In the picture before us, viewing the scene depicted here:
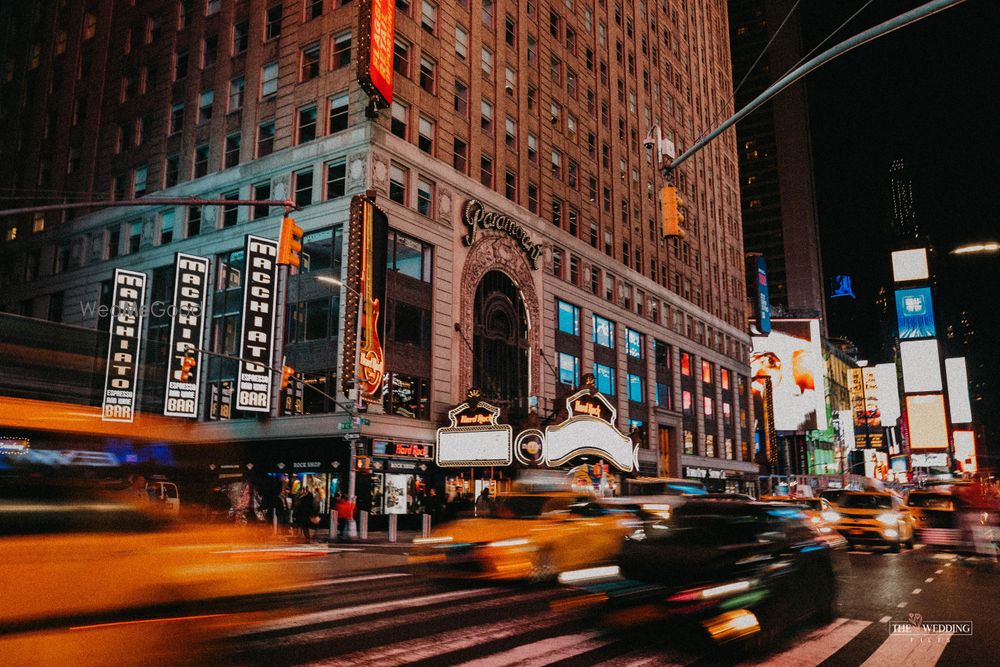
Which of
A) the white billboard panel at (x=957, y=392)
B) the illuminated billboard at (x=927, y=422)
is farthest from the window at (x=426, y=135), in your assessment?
the white billboard panel at (x=957, y=392)

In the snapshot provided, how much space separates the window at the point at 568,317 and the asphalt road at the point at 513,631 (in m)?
32.3

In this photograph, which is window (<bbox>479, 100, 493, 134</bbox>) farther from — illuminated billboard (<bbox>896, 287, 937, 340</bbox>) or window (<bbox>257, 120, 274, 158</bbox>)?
illuminated billboard (<bbox>896, 287, 937, 340</bbox>)

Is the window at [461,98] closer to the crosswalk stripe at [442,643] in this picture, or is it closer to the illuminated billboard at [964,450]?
the crosswalk stripe at [442,643]

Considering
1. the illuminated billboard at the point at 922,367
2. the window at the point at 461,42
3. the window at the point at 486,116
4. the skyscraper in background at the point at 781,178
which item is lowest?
the illuminated billboard at the point at 922,367

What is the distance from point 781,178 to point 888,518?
142096mm

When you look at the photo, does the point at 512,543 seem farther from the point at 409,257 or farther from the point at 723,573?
the point at 409,257

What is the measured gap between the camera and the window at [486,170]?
40.5 m

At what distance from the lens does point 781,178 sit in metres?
149

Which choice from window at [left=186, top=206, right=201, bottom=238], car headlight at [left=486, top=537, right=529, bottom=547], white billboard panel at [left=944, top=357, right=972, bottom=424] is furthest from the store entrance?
white billboard panel at [left=944, top=357, right=972, bottom=424]

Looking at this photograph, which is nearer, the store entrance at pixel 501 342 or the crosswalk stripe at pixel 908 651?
the crosswalk stripe at pixel 908 651

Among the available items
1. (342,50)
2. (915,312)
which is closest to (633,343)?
(342,50)

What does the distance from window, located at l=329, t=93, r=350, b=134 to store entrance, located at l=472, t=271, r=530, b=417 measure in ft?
35.6

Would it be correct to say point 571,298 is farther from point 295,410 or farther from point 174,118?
point 174,118

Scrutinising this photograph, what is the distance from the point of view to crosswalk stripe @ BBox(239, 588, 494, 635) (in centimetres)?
901
